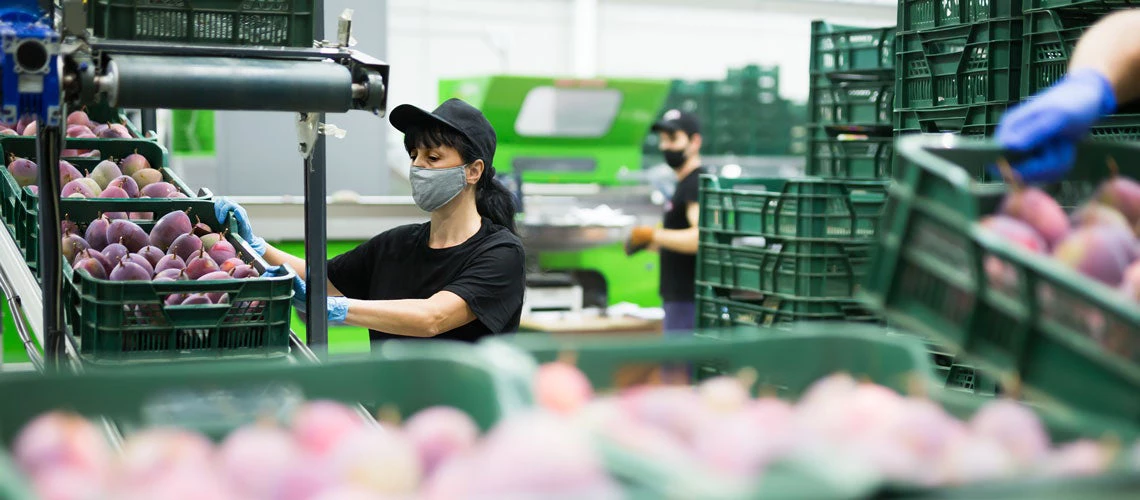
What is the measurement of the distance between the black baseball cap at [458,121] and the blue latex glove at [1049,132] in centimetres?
166

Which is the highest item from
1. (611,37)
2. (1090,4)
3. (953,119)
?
(611,37)

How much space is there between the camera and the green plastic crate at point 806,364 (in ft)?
2.93

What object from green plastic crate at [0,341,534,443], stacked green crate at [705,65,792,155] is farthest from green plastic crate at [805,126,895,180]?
stacked green crate at [705,65,792,155]

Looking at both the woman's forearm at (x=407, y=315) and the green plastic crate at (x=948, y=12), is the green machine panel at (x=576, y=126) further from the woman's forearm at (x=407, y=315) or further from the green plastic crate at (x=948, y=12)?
the woman's forearm at (x=407, y=315)

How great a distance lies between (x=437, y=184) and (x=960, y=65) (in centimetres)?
145

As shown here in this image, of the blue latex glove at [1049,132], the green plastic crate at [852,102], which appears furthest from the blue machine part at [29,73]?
the green plastic crate at [852,102]

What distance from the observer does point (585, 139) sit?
743 centimetres

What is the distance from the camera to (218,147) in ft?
17.4

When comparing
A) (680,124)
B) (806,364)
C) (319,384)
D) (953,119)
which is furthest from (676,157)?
(319,384)

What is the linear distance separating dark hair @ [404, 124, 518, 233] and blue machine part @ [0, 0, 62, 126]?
1.16m

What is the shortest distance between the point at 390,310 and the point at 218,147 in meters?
3.00

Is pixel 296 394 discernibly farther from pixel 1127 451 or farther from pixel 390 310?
pixel 390 310

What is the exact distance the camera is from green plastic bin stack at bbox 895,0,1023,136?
9.16ft

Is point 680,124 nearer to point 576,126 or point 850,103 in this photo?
point 850,103
